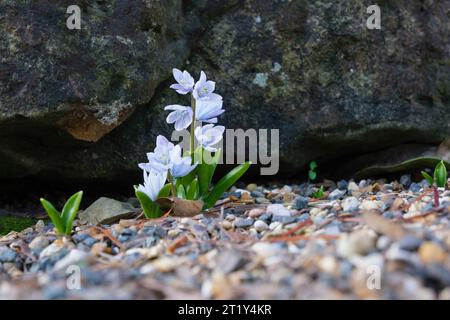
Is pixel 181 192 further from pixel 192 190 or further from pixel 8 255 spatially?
pixel 8 255

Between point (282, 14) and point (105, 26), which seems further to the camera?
point (282, 14)

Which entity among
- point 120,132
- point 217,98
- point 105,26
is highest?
point 105,26

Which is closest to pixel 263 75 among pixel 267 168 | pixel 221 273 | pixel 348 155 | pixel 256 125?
pixel 256 125

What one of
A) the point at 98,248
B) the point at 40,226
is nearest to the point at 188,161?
the point at 98,248

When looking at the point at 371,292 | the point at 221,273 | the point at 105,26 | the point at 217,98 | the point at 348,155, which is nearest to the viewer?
the point at 371,292

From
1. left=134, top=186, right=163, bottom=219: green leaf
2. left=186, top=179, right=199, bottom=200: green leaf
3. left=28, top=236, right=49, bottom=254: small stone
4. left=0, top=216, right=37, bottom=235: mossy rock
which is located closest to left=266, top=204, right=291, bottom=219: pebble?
left=186, top=179, right=199, bottom=200: green leaf

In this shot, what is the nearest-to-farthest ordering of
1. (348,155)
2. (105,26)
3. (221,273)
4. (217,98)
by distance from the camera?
(221,273) < (217,98) < (105,26) < (348,155)

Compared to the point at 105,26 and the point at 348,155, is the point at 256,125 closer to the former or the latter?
the point at 348,155

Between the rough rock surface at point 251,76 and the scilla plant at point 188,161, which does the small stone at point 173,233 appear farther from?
the rough rock surface at point 251,76
